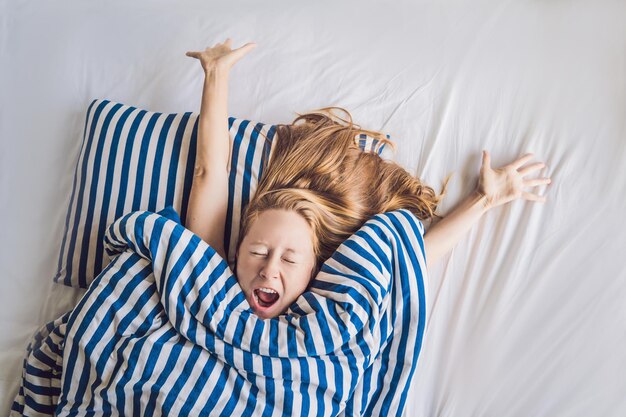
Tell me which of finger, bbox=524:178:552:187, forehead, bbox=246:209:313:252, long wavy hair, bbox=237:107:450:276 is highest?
Answer: finger, bbox=524:178:552:187

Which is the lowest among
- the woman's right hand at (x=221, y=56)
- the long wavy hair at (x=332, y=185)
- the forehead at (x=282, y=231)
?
the forehead at (x=282, y=231)

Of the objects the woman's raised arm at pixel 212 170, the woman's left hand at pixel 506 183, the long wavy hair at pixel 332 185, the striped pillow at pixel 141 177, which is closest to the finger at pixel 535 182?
the woman's left hand at pixel 506 183

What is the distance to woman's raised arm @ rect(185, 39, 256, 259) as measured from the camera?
1.13 metres

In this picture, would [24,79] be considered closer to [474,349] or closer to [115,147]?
[115,147]

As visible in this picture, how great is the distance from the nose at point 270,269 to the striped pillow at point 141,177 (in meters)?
0.13

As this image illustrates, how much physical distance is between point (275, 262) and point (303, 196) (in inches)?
5.7

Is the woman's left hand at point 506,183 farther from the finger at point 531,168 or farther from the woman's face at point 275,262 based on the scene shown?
the woman's face at point 275,262

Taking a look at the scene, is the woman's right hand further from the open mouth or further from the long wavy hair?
the open mouth

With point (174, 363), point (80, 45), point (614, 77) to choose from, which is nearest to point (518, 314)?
point (614, 77)

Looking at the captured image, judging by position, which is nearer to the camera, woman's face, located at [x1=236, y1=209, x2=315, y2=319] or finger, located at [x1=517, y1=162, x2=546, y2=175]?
woman's face, located at [x1=236, y1=209, x2=315, y2=319]

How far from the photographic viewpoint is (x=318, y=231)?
1107 millimetres

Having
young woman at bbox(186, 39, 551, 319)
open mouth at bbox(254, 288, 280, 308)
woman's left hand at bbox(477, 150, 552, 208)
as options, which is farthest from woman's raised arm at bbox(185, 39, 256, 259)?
woman's left hand at bbox(477, 150, 552, 208)

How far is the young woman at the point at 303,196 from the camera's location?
1.08m

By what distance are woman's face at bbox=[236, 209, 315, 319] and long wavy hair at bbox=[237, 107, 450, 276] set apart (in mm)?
Result: 27
